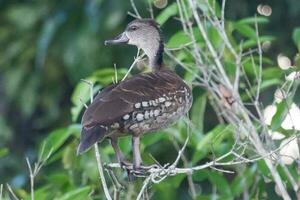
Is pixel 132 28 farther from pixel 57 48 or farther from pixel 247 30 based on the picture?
pixel 57 48

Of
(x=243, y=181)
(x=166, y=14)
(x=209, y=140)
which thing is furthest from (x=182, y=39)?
(x=243, y=181)

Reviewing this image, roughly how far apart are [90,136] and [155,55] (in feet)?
2.66

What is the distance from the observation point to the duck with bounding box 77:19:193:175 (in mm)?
5340

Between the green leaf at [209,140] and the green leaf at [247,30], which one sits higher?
the green leaf at [247,30]

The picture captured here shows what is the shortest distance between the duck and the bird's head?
0.14m

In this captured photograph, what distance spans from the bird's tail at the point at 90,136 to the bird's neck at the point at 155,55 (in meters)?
0.72

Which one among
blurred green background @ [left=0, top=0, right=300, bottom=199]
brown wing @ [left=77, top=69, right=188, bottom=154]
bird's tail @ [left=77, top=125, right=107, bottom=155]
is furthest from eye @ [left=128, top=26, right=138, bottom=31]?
blurred green background @ [left=0, top=0, right=300, bottom=199]

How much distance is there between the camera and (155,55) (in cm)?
600

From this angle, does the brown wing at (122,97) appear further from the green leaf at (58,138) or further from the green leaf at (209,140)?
the green leaf at (58,138)

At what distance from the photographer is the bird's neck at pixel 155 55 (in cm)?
598

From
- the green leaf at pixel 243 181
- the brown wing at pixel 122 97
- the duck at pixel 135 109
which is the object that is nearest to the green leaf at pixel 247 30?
the green leaf at pixel 243 181

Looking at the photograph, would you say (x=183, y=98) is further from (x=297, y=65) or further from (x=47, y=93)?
(x=47, y=93)

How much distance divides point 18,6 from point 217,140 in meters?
5.31

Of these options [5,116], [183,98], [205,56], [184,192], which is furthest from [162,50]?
[5,116]
